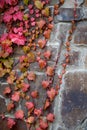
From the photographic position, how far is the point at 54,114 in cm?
296

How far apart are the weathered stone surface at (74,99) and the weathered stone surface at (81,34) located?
→ 298 millimetres

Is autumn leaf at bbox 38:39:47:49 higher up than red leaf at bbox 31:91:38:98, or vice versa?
autumn leaf at bbox 38:39:47:49

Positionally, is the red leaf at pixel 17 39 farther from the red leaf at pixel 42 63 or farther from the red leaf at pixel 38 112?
the red leaf at pixel 38 112

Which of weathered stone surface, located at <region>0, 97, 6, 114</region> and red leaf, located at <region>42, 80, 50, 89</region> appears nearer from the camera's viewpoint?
red leaf, located at <region>42, 80, 50, 89</region>

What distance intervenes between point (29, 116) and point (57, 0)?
3.81 feet

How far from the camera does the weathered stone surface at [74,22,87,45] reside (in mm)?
2953

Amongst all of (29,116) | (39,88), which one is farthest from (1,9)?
(29,116)

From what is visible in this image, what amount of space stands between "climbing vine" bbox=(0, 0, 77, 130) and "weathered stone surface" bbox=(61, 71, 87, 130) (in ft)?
0.36

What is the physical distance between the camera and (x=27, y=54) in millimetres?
3057

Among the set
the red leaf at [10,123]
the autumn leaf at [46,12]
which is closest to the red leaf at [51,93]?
the red leaf at [10,123]

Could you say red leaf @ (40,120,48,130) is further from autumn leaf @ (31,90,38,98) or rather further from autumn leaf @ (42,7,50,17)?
autumn leaf @ (42,7,50,17)

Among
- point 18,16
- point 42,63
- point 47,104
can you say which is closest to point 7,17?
point 18,16

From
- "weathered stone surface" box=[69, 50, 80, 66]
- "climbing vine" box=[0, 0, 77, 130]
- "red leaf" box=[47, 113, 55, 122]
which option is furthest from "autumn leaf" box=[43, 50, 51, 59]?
"red leaf" box=[47, 113, 55, 122]

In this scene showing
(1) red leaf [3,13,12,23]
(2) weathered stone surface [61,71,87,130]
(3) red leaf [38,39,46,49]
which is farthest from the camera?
(1) red leaf [3,13,12,23]
